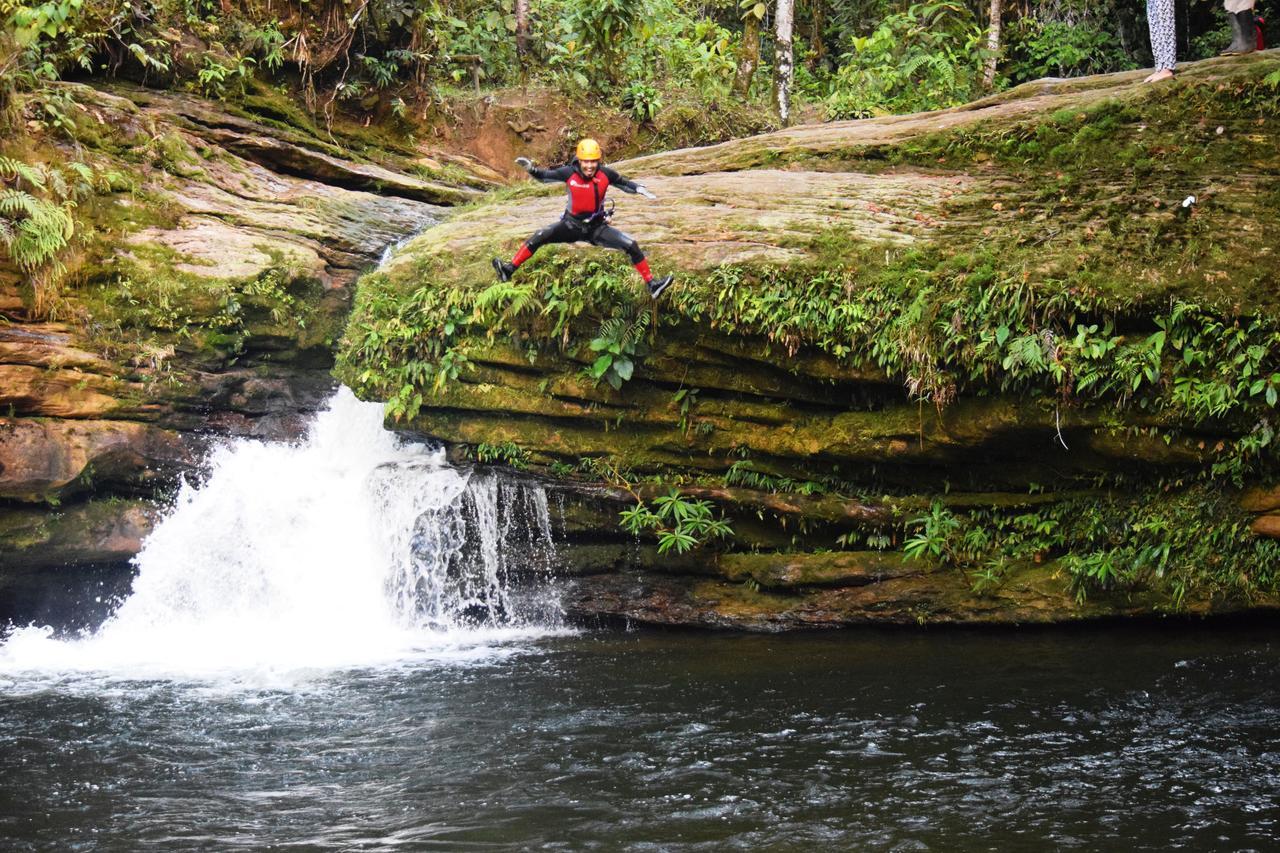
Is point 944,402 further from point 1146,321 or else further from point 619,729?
point 619,729

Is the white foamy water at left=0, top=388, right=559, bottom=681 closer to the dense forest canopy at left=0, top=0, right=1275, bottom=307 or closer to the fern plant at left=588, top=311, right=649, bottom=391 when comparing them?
the fern plant at left=588, top=311, right=649, bottom=391

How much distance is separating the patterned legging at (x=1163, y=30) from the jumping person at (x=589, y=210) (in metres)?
5.98

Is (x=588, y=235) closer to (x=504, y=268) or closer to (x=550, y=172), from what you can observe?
(x=550, y=172)

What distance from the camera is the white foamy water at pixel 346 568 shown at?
10031mm

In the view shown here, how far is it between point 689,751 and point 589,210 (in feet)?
16.7

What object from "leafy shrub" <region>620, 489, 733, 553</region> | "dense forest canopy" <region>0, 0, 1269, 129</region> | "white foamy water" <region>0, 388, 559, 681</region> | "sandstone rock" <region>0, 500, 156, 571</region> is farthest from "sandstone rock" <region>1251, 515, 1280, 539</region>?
"sandstone rock" <region>0, 500, 156, 571</region>

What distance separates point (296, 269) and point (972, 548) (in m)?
8.57

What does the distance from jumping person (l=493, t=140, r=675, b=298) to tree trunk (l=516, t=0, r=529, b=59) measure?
34.0ft

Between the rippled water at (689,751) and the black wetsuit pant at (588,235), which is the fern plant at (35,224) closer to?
the rippled water at (689,751)

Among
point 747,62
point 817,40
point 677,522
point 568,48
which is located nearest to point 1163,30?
point 677,522

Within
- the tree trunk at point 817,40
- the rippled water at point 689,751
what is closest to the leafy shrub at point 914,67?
the tree trunk at point 817,40

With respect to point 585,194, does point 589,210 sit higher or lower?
lower

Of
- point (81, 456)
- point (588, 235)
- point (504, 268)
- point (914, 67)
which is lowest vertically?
point (81, 456)

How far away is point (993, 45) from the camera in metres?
16.7
